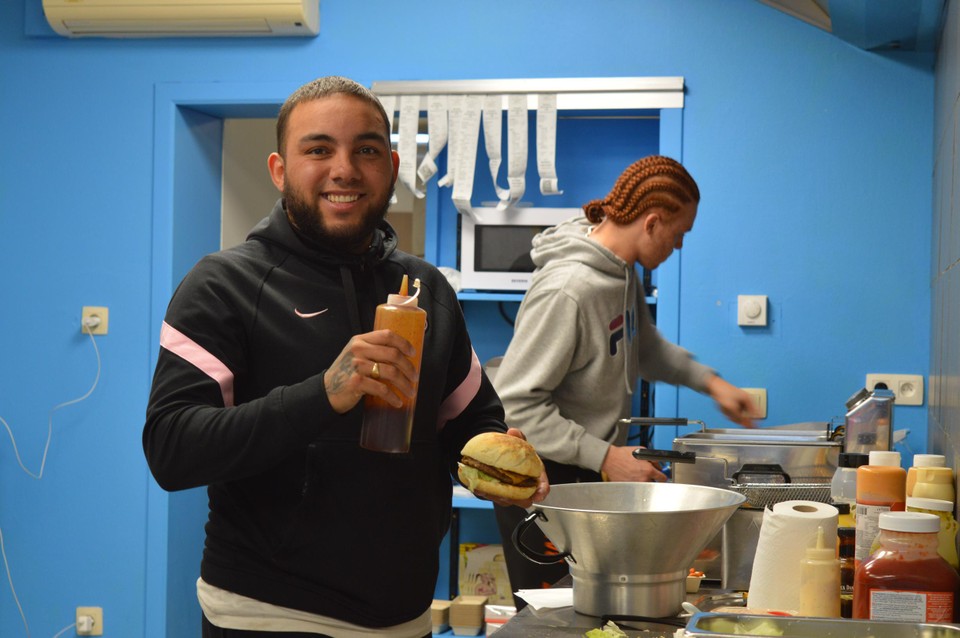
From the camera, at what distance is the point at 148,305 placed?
3.69 metres

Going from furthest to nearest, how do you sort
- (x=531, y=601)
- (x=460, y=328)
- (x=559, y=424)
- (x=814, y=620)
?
(x=559, y=424)
(x=460, y=328)
(x=531, y=601)
(x=814, y=620)

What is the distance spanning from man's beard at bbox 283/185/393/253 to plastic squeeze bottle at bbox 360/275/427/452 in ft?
0.61

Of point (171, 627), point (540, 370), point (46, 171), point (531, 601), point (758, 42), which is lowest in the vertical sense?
point (171, 627)

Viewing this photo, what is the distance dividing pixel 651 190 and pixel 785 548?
126 centimetres

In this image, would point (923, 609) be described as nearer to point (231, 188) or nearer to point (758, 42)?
point (758, 42)

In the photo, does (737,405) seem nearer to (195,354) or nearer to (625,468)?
(625,468)

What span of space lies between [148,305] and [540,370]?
5.95 ft

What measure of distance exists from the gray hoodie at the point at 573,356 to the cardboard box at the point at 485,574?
116cm

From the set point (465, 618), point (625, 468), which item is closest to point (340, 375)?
point (625, 468)

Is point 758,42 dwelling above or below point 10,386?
above

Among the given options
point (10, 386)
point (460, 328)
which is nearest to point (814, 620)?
point (460, 328)

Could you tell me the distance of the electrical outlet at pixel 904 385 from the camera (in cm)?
323

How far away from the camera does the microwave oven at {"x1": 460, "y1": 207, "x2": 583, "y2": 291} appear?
3.51 m

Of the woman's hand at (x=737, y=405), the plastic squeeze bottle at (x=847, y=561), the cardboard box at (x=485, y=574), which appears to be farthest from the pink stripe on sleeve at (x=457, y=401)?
the cardboard box at (x=485, y=574)
